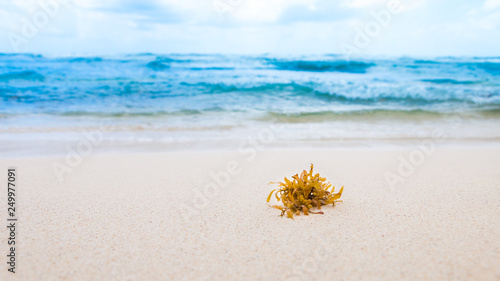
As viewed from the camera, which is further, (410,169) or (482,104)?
(482,104)

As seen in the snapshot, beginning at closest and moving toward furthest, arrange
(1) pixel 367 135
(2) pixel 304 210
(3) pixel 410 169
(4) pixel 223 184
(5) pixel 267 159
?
(2) pixel 304 210
(4) pixel 223 184
(3) pixel 410 169
(5) pixel 267 159
(1) pixel 367 135

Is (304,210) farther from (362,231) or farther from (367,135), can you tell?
(367,135)

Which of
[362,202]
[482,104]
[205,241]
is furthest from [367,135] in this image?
[482,104]

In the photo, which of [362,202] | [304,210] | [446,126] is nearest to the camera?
[304,210]

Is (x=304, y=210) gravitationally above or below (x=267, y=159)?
below

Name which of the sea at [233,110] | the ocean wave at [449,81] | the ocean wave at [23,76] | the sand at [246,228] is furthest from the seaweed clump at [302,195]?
the ocean wave at [23,76]
